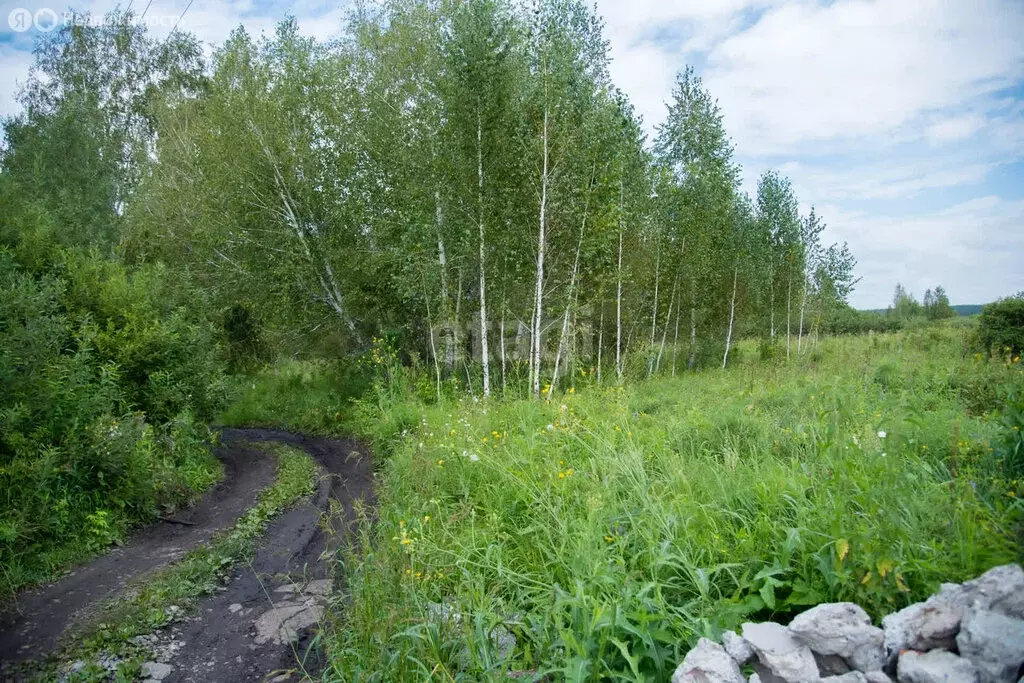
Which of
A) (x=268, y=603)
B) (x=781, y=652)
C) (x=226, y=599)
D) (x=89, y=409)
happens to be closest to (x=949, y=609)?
(x=781, y=652)

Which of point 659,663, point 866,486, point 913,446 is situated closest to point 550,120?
point 913,446

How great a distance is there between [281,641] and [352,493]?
384 centimetres

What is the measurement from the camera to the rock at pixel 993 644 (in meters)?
2.34

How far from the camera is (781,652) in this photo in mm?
2617

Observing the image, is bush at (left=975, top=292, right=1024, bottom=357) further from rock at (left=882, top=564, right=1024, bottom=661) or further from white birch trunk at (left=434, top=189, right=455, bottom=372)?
rock at (left=882, top=564, right=1024, bottom=661)

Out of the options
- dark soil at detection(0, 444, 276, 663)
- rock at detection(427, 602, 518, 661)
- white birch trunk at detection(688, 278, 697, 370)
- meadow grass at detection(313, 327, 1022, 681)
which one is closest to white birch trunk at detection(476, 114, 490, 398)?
dark soil at detection(0, 444, 276, 663)

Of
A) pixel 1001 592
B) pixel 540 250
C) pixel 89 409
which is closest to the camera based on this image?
pixel 1001 592

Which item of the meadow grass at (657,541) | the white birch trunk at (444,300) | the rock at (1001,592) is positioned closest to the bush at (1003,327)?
the meadow grass at (657,541)

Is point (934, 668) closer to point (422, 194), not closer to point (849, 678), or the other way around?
point (849, 678)

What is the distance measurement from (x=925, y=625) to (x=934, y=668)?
0.19 m

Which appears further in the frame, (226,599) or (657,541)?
(226,599)

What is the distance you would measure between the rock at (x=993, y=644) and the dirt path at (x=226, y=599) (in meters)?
3.53

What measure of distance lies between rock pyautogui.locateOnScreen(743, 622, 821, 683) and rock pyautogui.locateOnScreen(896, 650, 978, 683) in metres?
0.33

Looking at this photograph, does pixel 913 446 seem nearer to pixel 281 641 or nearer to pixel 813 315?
pixel 281 641
